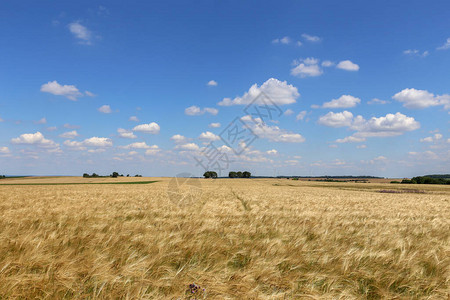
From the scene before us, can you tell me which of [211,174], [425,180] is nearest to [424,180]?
[425,180]

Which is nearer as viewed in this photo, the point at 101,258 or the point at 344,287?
the point at 344,287

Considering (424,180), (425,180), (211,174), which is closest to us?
(425,180)

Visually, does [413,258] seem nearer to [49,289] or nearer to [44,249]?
[49,289]

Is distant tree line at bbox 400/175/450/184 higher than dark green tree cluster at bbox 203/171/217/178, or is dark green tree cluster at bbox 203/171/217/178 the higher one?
dark green tree cluster at bbox 203/171/217/178

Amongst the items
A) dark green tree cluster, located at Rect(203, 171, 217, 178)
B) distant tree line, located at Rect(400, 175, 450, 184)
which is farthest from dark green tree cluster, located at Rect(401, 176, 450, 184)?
dark green tree cluster, located at Rect(203, 171, 217, 178)

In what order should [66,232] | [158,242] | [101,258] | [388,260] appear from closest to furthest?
[101,258], [388,260], [158,242], [66,232]

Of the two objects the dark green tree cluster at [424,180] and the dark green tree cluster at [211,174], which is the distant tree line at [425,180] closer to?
the dark green tree cluster at [424,180]

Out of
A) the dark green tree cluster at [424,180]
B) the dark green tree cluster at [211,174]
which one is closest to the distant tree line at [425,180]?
the dark green tree cluster at [424,180]

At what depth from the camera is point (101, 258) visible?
2.71 meters

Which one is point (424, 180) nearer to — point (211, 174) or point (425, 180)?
point (425, 180)

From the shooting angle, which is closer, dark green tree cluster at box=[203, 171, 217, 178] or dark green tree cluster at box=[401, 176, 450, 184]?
dark green tree cluster at box=[401, 176, 450, 184]

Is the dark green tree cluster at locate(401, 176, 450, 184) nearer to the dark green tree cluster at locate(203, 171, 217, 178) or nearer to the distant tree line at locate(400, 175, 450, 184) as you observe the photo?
the distant tree line at locate(400, 175, 450, 184)

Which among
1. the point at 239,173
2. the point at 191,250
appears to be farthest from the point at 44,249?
the point at 239,173

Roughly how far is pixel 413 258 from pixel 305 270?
60.1 inches
